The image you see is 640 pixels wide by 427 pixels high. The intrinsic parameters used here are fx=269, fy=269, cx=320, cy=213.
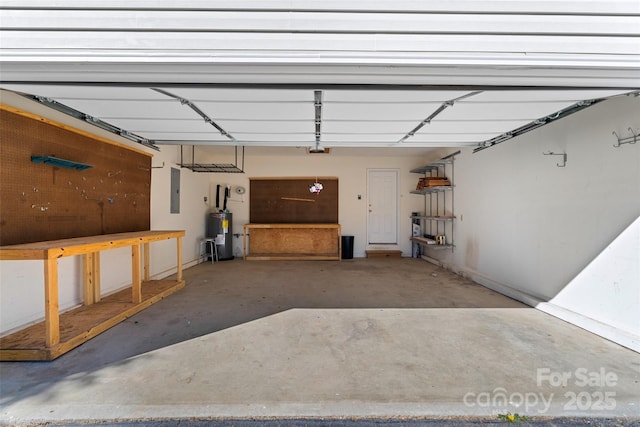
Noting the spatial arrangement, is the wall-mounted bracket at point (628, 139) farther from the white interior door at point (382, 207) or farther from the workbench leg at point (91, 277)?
the workbench leg at point (91, 277)

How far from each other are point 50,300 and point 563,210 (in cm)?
499

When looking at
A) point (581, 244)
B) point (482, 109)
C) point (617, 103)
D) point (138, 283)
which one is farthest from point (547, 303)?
point (138, 283)

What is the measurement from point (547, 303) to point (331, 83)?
3462 mm

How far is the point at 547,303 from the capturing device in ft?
10.3

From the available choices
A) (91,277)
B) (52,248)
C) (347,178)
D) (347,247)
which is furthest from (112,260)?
(347,178)

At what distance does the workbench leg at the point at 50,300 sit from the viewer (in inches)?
83.3

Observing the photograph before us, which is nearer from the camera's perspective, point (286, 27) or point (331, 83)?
point (286, 27)

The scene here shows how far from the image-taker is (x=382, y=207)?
7172 mm

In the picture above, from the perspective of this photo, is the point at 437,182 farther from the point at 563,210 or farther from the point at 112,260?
the point at 112,260

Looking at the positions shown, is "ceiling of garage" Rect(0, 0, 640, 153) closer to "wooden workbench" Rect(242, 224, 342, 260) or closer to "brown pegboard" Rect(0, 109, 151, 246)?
"brown pegboard" Rect(0, 109, 151, 246)

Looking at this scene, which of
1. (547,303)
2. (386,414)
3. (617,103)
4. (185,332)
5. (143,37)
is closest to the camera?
(386,414)

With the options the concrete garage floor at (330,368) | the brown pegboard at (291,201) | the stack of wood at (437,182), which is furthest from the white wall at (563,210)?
the brown pegboard at (291,201)

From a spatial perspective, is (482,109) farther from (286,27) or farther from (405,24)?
(286,27)

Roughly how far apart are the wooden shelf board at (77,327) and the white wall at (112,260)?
16 centimetres
